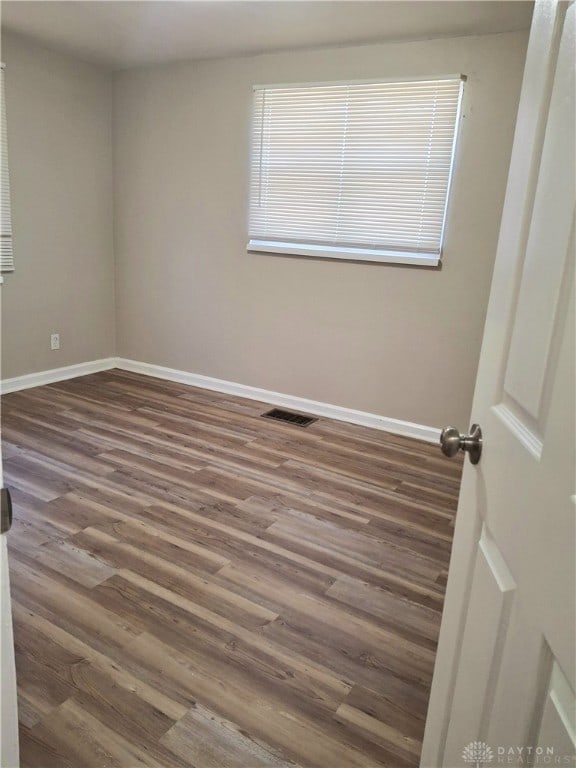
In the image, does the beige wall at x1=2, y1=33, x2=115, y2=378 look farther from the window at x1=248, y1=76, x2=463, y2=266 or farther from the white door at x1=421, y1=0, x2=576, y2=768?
the white door at x1=421, y1=0, x2=576, y2=768

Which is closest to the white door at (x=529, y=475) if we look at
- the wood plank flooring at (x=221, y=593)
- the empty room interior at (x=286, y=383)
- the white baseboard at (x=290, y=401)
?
the empty room interior at (x=286, y=383)

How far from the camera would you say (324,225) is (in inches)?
146

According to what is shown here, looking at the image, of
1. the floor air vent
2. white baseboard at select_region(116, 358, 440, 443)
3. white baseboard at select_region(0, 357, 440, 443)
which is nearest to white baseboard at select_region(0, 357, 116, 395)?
white baseboard at select_region(0, 357, 440, 443)

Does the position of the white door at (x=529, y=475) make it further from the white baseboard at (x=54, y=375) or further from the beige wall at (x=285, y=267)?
the white baseboard at (x=54, y=375)

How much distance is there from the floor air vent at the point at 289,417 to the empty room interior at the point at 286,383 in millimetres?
37

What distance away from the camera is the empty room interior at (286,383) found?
82 cm

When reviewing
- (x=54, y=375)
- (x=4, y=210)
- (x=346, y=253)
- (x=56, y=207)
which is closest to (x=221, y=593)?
(x=346, y=253)

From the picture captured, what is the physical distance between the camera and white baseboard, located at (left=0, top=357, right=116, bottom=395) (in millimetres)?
3996

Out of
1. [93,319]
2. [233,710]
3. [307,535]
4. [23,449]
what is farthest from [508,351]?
[93,319]

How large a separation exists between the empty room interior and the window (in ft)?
0.06

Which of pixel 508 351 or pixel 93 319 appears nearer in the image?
pixel 508 351

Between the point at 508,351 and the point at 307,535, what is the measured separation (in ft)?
5.64

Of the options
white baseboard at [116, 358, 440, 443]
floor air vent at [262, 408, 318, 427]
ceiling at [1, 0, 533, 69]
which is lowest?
floor air vent at [262, 408, 318, 427]

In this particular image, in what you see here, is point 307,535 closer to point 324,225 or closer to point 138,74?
point 324,225
